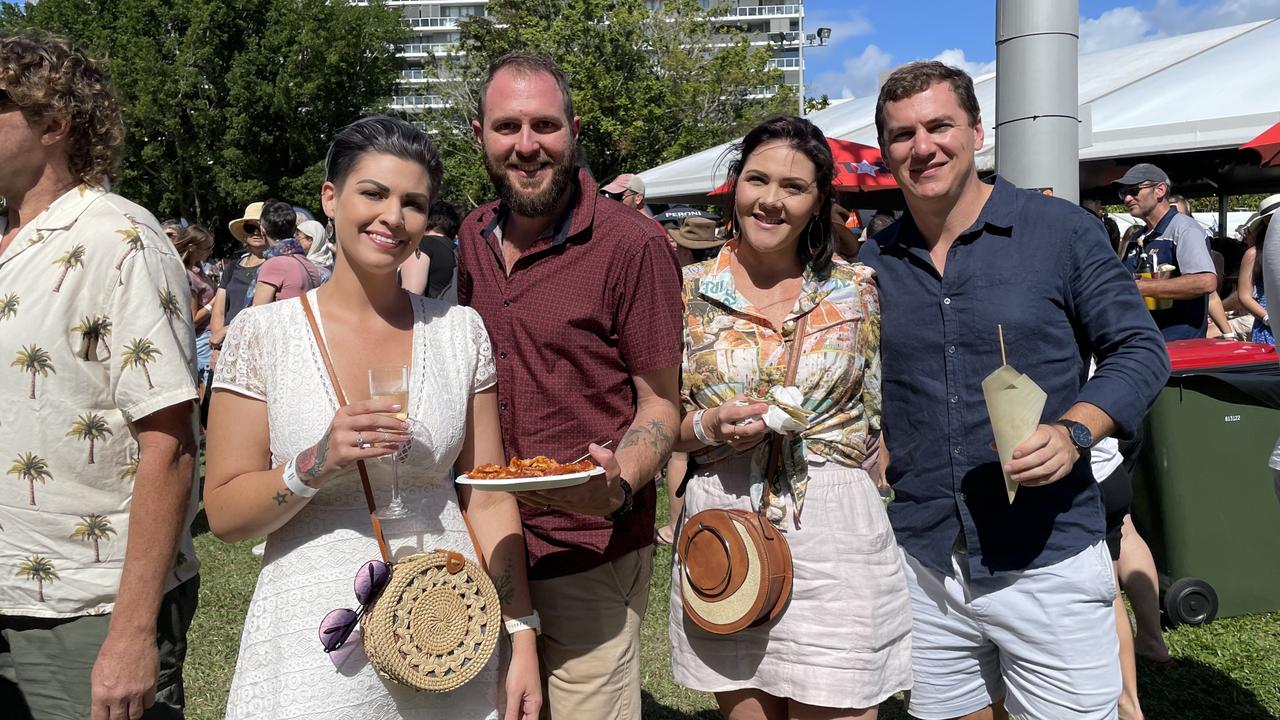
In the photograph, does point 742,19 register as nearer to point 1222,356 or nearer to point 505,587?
point 1222,356

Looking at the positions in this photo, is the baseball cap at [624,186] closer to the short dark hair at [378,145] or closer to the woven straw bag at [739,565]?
the woven straw bag at [739,565]

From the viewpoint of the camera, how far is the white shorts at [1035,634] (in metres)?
2.61

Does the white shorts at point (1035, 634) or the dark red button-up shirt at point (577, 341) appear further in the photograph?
the dark red button-up shirt at point (577, 341)

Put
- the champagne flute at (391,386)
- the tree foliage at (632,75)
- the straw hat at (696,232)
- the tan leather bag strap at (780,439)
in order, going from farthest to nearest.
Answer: the tree foliage at (632,75)
the straw hat at (696,232)
the tan leather bag strap at (780,439)
the champagne flute at (391,386)

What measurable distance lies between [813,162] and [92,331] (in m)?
1.87

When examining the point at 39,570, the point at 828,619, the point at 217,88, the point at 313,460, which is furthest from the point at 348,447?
the point at 217,88

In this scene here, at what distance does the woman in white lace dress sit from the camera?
6.92 feet

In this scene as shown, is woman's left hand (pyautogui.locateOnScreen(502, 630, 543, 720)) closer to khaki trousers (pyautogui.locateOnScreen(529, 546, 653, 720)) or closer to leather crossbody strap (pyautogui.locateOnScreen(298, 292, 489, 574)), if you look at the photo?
leather crossbody strap (pyautogui.locateOnScreen(298, 292, 489, 574))

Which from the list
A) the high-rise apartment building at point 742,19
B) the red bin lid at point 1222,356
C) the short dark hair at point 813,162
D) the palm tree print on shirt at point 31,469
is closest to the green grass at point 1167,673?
the red bin lid at point 1222,356

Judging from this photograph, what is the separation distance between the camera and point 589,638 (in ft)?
9.32

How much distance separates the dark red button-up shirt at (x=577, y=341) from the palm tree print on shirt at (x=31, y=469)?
1071 mm

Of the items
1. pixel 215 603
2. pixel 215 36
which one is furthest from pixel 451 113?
pixel 215 603

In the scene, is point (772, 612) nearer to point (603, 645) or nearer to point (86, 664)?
point (603, 645)

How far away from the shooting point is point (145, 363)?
222 centimetres
